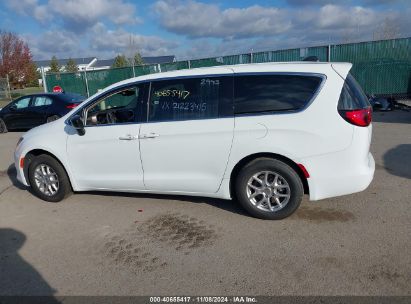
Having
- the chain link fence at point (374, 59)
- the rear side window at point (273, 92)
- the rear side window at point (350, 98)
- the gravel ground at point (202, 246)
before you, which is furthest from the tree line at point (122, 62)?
the rear side window at point (350, 98)

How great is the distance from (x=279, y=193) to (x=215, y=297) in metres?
1.58

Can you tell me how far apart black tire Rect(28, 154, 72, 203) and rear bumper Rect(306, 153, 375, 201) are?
3364 millimetres

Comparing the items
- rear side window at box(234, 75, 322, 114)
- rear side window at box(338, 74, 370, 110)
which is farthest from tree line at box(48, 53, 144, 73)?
rear side window at box(338, 74, 370, 110)

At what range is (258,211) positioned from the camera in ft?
13.4

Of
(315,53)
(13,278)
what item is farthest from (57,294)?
(315,53)

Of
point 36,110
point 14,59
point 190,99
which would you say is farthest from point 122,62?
point 190,99

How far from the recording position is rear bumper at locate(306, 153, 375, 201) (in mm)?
3756

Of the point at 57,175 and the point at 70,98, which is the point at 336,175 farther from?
the point at 70,98

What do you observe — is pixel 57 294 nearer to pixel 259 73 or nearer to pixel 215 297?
pixel 215 297

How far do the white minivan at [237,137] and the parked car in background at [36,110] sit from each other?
7495mm

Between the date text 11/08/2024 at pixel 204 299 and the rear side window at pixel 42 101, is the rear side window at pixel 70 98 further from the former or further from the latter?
the date text 11/08/2024 at pixel 204 299

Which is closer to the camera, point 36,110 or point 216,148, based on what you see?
point 216,148

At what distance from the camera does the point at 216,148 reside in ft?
13.2

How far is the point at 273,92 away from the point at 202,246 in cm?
187
